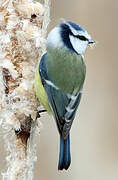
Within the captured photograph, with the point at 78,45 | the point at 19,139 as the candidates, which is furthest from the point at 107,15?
the point at 19,139

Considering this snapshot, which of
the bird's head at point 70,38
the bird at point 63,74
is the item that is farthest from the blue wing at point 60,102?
the bird's head at point 70,38

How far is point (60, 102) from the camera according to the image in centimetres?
184

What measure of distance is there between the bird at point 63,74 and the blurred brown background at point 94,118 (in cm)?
93

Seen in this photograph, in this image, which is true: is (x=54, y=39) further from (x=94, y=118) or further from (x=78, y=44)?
(x=94, y=118)

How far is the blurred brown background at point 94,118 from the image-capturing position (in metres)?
2.85

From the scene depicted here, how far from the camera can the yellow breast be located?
5.99 feet

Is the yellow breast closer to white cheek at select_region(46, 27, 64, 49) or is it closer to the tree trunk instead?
the tree trunk

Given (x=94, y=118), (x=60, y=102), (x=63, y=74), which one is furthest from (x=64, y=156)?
(x=94, y=118)

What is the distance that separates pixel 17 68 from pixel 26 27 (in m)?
0.16

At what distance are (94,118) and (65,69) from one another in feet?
3.43

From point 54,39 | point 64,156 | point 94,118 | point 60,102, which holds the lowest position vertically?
point 94,118

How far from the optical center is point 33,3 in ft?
5.74

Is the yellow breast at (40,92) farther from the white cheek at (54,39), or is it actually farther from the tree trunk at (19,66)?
the white cheek at (54,39)

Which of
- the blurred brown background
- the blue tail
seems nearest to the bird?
the blue tail
